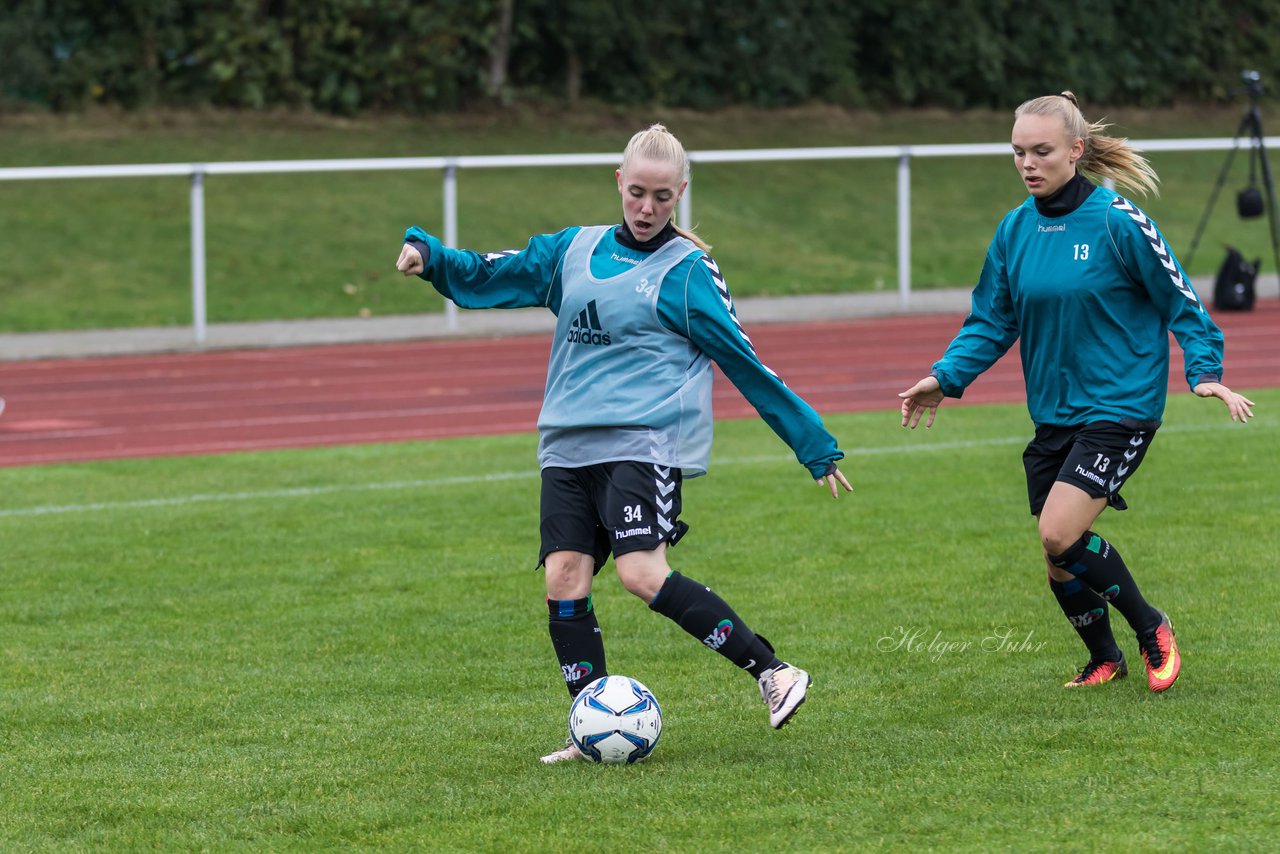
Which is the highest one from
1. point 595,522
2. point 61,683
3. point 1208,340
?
point 1208,340

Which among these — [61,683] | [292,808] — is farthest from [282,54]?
[292,808]

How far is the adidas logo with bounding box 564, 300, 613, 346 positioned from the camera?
Answer: 5199 mm

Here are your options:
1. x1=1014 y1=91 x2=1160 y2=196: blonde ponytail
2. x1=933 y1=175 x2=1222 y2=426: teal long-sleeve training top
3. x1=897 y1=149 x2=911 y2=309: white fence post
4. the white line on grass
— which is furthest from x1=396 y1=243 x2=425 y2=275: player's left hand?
x1=897 y1=149 x2=911 y2=309: white fence post

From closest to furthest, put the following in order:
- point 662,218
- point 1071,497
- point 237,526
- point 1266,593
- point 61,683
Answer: point 662,218, point 1071,497, point 61,683, point 1266,593, point 237,526

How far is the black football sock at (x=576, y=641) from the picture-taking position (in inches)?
207

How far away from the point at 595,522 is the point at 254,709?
144cm

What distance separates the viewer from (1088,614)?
19.4 feet

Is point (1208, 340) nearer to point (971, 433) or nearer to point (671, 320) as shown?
point (671, 320)

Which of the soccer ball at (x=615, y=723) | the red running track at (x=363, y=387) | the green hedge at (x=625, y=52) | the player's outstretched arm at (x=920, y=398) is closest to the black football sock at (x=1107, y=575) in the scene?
the player's outstretched arm at (x=920, y=398)

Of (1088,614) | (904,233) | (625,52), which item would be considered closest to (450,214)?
(904,233)

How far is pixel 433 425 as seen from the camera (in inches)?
511

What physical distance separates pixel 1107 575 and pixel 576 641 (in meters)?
1.70

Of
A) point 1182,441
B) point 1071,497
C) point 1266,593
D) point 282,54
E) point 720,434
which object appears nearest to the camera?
point 1071,497

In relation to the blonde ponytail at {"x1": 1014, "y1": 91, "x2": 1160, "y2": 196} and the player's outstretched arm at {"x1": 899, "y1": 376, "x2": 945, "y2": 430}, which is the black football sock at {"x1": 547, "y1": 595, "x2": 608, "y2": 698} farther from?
the blonde ponytail at {"x1": 1014, "y1": 91, "x2": 1160, "y2": 196}
